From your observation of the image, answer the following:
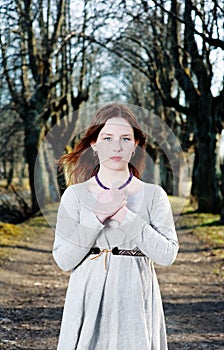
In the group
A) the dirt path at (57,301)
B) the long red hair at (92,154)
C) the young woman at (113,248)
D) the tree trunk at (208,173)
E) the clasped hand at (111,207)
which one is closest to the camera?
the clasped hand at (111,207)

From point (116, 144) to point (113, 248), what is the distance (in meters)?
Answer: 0.52

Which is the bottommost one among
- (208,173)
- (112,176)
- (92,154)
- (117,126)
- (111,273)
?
(208,173)

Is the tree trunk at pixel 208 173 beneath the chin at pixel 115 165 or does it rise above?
beneath

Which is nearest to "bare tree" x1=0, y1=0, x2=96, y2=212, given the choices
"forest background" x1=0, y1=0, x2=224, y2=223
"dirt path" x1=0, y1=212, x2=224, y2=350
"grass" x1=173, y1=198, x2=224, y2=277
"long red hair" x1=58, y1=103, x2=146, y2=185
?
"forest background" x1=0, y1=0, x2=224, y2=223

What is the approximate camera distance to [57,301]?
8344 mm

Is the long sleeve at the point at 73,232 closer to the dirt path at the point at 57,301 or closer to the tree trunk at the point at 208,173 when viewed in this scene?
the dirt path at the point at 57,301

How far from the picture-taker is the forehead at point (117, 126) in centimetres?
316

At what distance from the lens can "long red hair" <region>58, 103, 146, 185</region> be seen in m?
3.22

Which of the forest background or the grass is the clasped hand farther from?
the forest background

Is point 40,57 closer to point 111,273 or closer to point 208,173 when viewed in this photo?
point 208,173

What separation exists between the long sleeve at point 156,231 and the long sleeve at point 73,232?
15 centimetres

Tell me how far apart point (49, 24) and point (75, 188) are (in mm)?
19861

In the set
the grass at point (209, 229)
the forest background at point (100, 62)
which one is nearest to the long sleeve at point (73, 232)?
the grass at point (209, 229)

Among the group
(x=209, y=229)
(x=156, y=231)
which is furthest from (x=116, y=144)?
(x=209, y=229)
